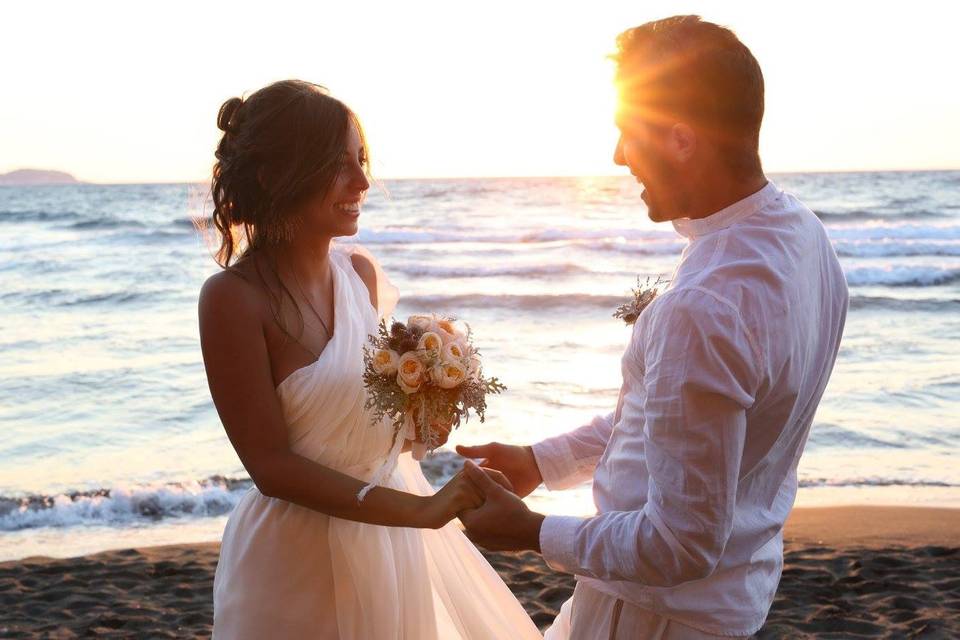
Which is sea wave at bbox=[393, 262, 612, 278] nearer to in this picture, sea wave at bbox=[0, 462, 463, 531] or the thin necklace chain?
sea wave at bbox=[0, 462, 463, 531]

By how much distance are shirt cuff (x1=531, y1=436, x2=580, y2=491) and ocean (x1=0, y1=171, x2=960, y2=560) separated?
1264 mm

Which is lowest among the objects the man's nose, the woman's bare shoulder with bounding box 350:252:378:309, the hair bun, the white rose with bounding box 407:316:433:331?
the white rose with bounding box 407:316:433:331

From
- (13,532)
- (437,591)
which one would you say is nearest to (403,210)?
(13,532)

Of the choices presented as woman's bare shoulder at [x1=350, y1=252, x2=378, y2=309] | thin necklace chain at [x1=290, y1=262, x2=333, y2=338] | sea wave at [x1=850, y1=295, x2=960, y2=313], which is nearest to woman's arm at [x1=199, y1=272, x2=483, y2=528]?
thin necklace chain at [x1=290, y1=262, x2=333, y2=338]

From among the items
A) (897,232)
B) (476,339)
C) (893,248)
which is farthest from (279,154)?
(897,232)

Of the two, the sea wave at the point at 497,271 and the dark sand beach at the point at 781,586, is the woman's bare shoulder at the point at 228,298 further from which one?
the sea wave at the point at 497,271

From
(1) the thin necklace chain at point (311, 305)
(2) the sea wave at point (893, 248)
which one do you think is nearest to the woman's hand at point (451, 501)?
(1) the thin necklace chain at point (311, 305)

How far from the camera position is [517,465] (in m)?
3.47

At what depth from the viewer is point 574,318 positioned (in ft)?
59.7

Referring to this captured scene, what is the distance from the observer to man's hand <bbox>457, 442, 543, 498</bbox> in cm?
345

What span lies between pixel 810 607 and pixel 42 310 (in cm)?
1621

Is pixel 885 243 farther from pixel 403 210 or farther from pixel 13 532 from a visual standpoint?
pixel 13 532

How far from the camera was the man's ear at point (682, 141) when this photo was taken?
2432 millimetres

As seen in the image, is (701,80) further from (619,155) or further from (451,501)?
(451,501)
